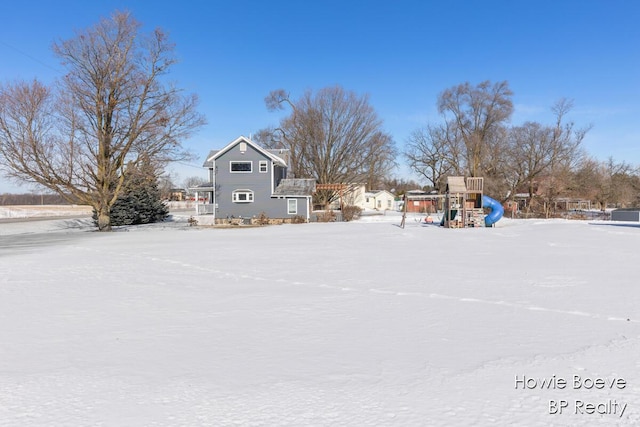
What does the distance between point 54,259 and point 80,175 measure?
14568 mm

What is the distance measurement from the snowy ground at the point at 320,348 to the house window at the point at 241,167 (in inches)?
1067

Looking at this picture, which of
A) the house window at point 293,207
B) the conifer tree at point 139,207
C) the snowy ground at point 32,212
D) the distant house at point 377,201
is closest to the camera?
the conifer tree at point 139,207

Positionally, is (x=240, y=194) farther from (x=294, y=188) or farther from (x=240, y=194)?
(x=294, y=188)

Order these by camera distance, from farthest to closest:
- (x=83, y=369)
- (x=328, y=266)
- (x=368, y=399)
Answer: (x=328, y=266), (x=83, y=369), (x=368, y=399)

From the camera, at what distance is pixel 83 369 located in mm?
4324

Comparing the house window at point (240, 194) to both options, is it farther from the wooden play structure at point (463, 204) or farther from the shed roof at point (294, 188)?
the wooden play structure at point (463, 204)

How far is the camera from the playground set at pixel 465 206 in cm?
2898

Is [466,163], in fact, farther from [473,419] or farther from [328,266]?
[473,419]

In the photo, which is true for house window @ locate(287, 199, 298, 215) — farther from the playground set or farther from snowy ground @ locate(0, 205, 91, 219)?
snowy ground @ locate(0, 205, 91, 219)

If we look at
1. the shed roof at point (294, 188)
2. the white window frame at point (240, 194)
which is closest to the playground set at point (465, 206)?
the shed roof at point (294, 188)

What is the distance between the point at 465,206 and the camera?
30.0 m

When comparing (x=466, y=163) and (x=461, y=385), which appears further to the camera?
(x=466, y=163)

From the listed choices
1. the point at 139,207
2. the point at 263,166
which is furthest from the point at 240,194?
the point at 139,207

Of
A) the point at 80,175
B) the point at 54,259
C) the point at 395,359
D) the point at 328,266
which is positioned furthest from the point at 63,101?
the point at 395,359
